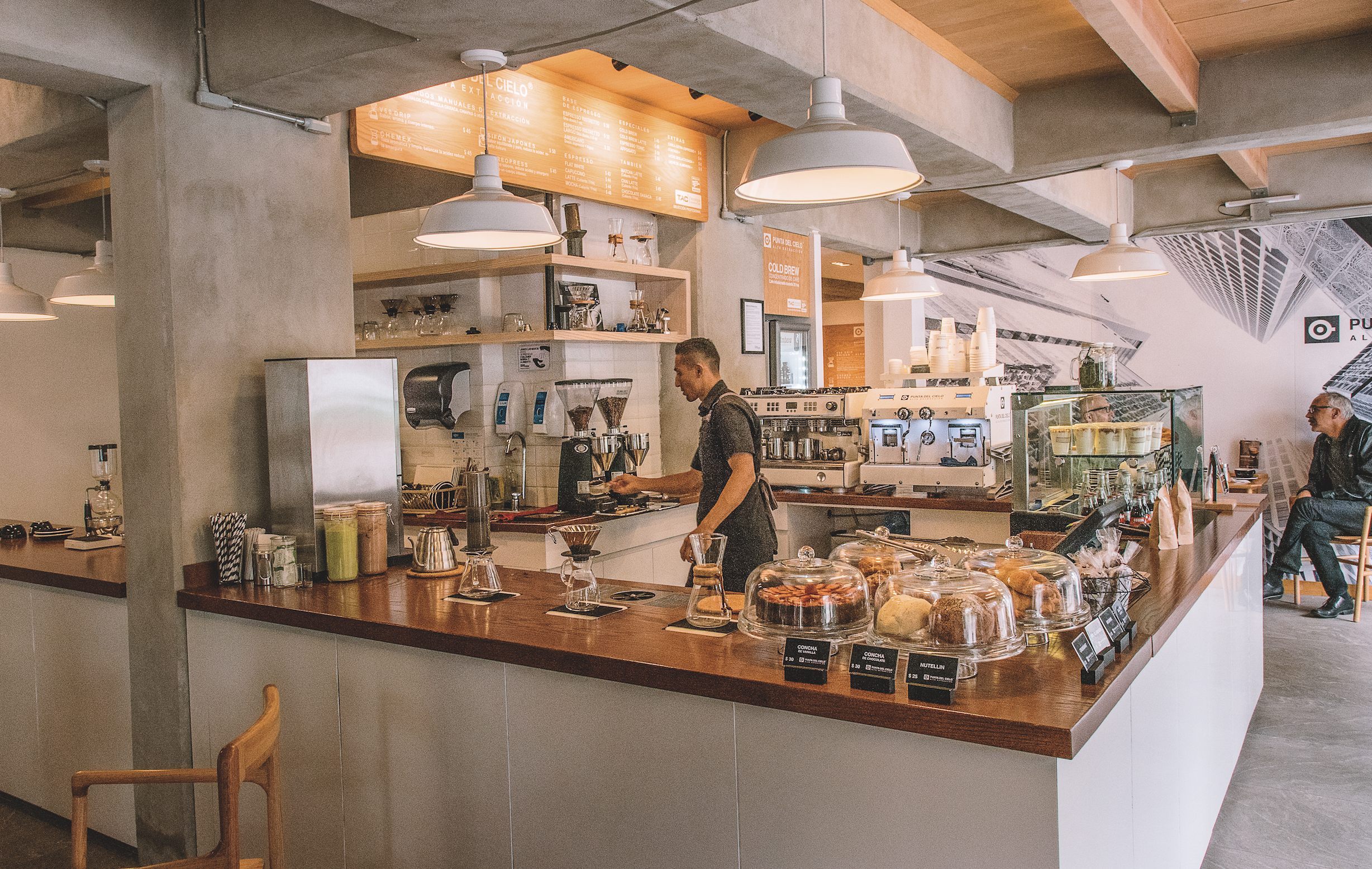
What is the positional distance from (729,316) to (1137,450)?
3284 millimetres

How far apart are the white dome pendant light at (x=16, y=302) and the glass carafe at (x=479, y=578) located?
2.97m

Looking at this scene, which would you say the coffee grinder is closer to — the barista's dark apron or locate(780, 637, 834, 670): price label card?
the barista's dark apron

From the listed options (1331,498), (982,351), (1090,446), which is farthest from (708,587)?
(1331,498)

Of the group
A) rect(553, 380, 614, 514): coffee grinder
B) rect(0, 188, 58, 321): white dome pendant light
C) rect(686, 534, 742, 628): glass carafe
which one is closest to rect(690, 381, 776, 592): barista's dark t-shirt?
rect(553, 380, 614, 514): coffee grinder

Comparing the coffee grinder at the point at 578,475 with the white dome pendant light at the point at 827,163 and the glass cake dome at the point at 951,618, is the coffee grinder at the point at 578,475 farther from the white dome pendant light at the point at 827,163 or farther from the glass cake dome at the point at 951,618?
the glass cake dome at the point at 951,618

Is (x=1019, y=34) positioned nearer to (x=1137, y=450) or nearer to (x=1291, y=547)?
(x=1137, y=450)

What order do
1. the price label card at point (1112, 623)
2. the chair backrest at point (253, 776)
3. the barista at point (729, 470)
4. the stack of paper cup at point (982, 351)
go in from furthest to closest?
the stack of paper cup at point (982, 351), the barista at point (729, 470), the price label card at point (1112, 623), the chair backrest at point (253, 776)

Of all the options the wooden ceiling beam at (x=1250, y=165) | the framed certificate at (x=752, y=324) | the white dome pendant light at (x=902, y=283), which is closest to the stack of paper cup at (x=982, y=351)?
the white dome pendant light at (x=902, y=283)

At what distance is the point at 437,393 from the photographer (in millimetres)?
5188

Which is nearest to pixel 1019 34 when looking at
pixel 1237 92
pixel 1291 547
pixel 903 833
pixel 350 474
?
pixel 1237 92

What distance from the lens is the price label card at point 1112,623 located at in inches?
81.3

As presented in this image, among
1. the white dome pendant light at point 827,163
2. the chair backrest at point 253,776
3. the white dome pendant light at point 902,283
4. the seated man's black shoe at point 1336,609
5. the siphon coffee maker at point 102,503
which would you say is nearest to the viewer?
the chair backrest at point 253,776

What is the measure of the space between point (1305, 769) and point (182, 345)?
184 inches

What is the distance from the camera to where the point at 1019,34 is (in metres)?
4.50
